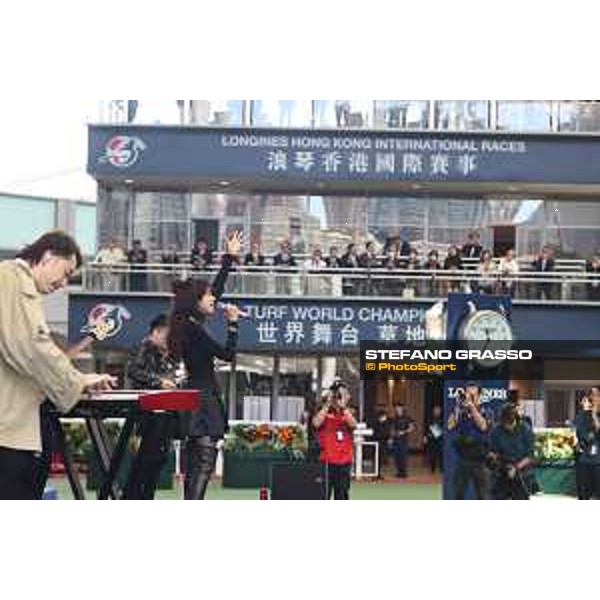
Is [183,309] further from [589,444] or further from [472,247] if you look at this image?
[589,444]

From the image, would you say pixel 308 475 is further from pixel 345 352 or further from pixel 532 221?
pixel 532 221

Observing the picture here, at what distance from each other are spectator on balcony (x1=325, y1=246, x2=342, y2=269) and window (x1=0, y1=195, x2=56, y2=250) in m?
1.47

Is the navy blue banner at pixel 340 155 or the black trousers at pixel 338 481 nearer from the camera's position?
the black trousers at pixel 338 481

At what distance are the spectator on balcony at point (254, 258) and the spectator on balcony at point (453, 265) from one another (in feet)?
3.01

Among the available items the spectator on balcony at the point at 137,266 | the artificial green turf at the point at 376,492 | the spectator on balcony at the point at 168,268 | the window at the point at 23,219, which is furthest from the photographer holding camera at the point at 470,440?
the window at the point at 23,219

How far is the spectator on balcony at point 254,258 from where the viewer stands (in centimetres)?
715

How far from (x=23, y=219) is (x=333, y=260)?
167 centimetres

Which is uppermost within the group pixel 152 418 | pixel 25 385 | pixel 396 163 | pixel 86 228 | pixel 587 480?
pixel 396 163

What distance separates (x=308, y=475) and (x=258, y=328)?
748 mm

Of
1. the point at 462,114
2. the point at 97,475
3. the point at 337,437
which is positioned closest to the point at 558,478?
the point at 337,437

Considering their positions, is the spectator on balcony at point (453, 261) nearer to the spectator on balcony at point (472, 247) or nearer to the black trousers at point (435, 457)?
the spectator on balcony at point (472, 247)

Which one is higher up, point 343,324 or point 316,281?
point 316,281

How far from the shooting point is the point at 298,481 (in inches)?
277

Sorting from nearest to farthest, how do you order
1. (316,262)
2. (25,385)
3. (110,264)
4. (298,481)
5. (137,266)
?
(25,385) < (110,264) < (137,266) < (298,481) < (316,262)
